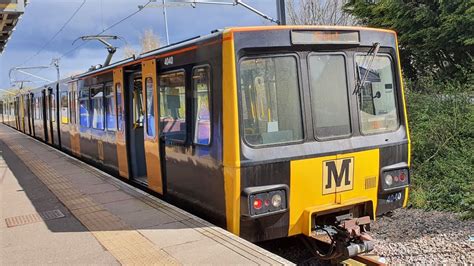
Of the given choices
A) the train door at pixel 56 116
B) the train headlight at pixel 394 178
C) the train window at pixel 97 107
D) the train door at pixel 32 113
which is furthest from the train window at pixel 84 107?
the train door at pixel 32 113

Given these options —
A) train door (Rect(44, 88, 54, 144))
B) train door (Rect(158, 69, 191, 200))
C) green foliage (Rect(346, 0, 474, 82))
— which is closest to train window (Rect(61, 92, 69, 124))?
train door (Rect(44, 88, 54, 144))

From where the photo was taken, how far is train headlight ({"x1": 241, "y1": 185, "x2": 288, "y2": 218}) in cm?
442

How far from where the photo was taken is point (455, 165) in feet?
26.9

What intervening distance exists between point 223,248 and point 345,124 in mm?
1925

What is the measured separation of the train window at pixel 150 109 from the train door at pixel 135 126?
127 centimetres

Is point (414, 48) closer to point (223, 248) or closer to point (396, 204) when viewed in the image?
point (396, 204)

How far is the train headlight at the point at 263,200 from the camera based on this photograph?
4.42 m

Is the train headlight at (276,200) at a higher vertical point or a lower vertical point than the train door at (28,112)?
lower

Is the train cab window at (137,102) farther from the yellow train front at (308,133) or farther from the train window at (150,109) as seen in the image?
the yellow train front at (308,133)

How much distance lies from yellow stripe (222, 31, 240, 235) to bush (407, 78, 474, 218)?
4181mm

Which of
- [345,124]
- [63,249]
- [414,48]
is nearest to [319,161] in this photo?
[345,124]

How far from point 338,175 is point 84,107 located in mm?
7872

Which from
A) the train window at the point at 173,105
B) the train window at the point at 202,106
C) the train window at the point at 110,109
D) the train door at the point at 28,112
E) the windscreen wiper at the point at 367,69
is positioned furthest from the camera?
the train door at the point at 28,112

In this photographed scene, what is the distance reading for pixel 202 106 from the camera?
505 cm
